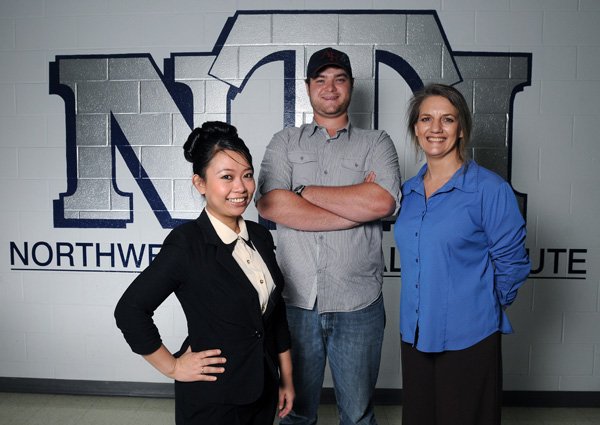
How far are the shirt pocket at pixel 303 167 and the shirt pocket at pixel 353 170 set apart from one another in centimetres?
12

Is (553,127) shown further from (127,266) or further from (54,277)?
(54,277)

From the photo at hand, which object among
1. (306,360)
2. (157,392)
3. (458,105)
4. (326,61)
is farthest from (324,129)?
(157,392)

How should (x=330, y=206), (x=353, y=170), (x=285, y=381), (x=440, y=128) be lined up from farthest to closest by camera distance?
(x=353, y=170), (x=330, y=206), (x=440, y=128), (x=285, y=381)

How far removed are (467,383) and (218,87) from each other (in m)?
2.24

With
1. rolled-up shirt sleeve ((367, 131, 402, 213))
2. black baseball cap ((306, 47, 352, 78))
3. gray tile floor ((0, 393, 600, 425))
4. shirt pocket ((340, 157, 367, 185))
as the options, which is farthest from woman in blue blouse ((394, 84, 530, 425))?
gray tile floor ((0, 393, 600, 425))

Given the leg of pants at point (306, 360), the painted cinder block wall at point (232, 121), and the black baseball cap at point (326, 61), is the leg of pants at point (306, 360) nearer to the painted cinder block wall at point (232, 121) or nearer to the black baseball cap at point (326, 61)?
the black baseball cap at point (326, 61)

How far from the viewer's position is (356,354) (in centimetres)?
187

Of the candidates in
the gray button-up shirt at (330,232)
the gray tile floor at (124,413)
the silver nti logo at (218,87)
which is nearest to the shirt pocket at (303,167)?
the gray button-up shirt at (330,232)

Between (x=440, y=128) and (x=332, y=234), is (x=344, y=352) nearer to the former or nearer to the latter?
(x=332, y=234)

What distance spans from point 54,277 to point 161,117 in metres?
1.28

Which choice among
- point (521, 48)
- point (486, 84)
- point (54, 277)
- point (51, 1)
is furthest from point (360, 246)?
point (51, 1)

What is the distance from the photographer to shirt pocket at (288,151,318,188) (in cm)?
195

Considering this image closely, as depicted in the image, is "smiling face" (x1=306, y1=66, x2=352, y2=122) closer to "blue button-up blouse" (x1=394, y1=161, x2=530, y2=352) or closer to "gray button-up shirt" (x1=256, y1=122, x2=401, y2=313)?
"gray button-up shirt" (x1=256, y1=122, x2=401, y2=313)

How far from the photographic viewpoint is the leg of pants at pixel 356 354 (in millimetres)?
1866
